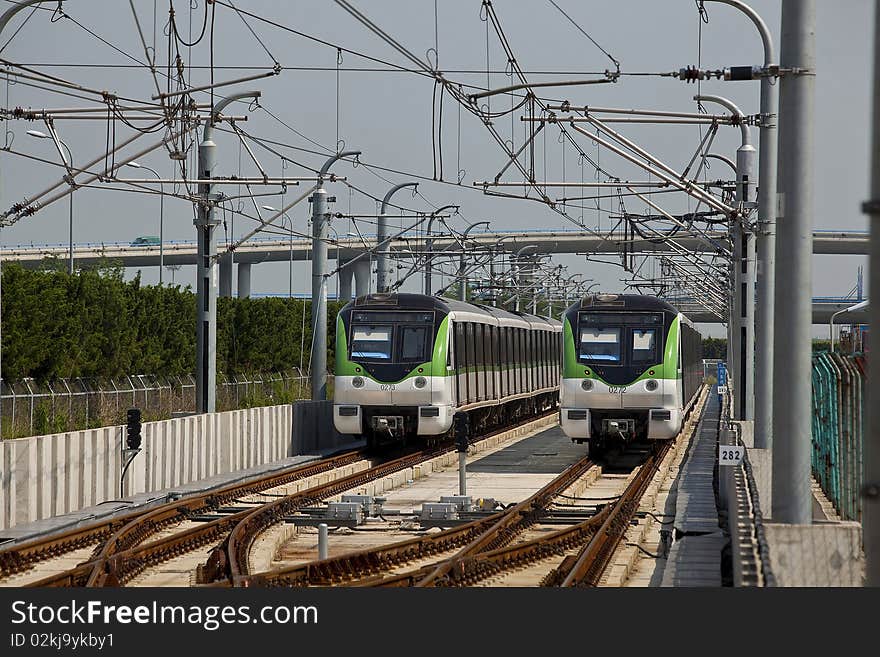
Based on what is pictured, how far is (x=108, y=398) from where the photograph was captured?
3822 centimetres

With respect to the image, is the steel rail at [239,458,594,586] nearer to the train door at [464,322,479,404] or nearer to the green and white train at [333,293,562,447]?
the green and white train at [333,293,562,447]

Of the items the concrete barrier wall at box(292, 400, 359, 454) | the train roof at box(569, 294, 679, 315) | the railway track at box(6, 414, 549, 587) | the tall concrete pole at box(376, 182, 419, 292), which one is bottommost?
the railway track at box(6, 414, 549, 587)

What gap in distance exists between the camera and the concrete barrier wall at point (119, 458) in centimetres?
1986

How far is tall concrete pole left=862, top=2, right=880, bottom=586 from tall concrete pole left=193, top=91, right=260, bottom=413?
22553 mm

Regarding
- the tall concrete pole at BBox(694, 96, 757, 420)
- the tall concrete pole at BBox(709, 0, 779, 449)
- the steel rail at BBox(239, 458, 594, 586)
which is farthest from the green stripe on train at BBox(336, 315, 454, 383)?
the tall concrete pole at BBox(709, 0, 779, 449)

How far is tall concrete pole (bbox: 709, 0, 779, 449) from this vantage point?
19.7 m

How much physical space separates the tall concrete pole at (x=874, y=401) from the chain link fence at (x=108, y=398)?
21800 mm

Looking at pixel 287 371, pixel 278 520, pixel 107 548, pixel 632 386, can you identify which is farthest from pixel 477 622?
Result: pixel 287 371

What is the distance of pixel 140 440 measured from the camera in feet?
75.6

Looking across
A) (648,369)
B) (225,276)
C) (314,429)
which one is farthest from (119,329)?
(225,276)

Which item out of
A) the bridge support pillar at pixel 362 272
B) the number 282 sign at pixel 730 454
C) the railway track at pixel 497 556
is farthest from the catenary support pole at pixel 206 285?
the bridge support pillar at pixel 362 272

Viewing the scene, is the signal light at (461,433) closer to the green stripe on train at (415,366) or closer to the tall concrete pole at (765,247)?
the tall concrete pole at (765,247)

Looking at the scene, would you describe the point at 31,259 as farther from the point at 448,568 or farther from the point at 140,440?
the point at 448,568

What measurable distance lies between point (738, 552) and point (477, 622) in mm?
4453
